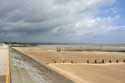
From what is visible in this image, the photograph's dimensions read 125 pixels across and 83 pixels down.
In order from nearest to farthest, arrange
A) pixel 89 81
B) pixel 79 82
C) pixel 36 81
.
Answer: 1. pixel 36 81
2. pixel 79 82
3. pixel 89 81

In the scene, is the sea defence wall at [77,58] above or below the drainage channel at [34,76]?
below

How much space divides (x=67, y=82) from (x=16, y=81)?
110 inches

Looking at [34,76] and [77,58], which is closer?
[34,76]

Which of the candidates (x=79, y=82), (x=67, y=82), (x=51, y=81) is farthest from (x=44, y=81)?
(x=79, y=82)

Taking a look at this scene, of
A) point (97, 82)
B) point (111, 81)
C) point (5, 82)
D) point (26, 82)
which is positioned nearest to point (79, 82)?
point (97, 82)

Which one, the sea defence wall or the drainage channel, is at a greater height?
the drainage channel

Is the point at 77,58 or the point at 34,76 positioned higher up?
the point at 34,76

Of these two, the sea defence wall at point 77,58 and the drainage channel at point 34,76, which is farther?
the sea defence wall at point 77,58

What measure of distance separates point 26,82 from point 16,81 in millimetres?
511

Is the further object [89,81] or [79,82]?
[89,81]

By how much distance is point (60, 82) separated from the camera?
43.1 feet

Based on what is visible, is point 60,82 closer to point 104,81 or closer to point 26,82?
point 26,82

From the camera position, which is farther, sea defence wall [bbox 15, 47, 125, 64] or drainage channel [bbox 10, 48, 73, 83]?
sea defence wall [bbox 15, 47, 125, 64]

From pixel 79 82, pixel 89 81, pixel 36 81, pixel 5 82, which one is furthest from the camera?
pixel 89 81
